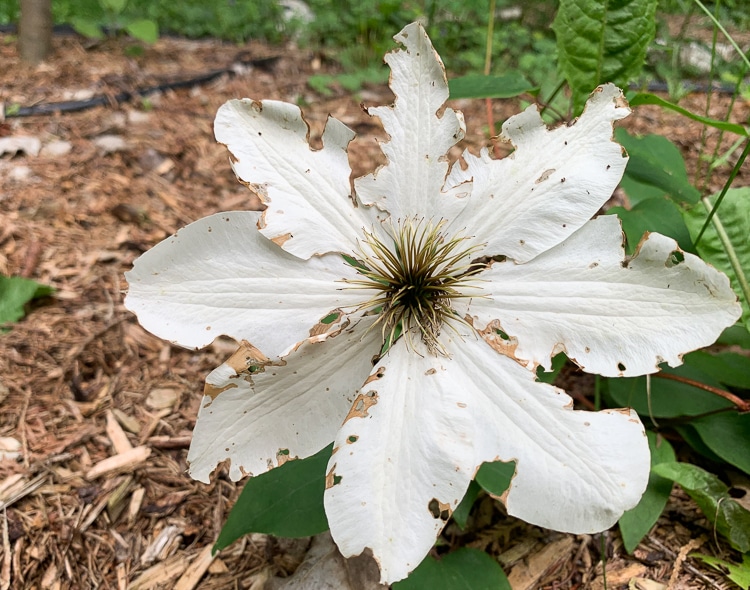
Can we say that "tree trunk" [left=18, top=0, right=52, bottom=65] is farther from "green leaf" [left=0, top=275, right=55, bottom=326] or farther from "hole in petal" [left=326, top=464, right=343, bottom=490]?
"hole in petal" [left=326, top=464, right=343, bottom=490]

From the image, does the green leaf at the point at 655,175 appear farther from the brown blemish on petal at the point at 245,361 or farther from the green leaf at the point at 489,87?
the brown blemish on petal at the point at 245,361

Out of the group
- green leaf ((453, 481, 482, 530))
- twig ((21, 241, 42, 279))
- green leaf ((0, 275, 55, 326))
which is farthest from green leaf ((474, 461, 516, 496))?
twig ((21, 241, 42, 279))

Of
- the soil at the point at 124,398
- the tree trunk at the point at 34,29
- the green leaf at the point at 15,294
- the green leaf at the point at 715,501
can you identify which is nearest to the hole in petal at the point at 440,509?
the soil at the point at 124,398

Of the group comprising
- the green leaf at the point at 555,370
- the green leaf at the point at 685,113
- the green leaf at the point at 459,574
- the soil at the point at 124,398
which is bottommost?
the soil at the point at 124,398

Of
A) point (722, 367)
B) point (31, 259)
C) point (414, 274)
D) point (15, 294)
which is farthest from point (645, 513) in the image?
point (31, 259)

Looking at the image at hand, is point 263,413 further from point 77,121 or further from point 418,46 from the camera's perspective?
point 77,121

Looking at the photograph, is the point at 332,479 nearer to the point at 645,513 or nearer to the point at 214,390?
the point at 214,390
